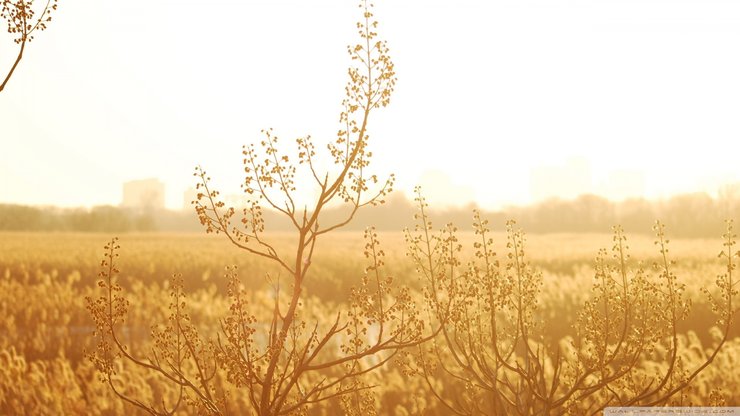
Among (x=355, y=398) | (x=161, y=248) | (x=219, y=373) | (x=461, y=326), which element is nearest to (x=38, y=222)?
(x=161, y=248)

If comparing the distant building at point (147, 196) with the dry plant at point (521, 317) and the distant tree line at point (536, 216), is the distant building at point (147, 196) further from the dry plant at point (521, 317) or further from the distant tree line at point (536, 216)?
the dry plant at point (521, 317)

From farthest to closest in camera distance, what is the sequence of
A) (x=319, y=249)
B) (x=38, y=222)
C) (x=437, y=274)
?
(x=319, y=249) → (x=38, y=222) → (x=437, y=274)

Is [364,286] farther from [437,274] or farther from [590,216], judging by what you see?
[590,216]

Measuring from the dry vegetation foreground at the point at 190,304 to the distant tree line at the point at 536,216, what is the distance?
20.7 inches

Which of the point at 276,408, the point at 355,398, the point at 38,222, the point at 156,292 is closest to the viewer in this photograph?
the point at 276,408

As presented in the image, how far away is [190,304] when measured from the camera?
9.49 m

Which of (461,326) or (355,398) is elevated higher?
(461,326)

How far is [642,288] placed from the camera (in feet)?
11.0

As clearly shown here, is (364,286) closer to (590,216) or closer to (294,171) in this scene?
(294,171)

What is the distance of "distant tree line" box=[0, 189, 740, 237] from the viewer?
10602mm

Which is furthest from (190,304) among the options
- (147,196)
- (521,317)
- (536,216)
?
(536,216)

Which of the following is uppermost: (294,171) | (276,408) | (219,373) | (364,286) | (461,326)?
(294,171)

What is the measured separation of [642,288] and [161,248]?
15.8 metres

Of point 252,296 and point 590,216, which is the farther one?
point 590,216
